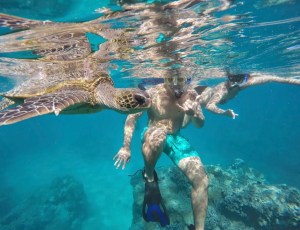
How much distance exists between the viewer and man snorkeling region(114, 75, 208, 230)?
6.41 metres

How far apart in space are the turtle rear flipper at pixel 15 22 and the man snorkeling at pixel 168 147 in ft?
12.4

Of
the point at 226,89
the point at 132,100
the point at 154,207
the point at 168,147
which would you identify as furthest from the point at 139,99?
the point at 226,89

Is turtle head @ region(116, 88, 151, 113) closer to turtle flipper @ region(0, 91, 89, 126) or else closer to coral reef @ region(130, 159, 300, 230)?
turtle flipper @ region(0, 91, 89, 126)

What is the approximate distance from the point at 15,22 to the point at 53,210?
57.0 feet

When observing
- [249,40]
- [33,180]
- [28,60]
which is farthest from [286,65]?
[33,180]

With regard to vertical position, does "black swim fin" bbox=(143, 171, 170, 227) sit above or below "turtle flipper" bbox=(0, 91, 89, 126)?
below

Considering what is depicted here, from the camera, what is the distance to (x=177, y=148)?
728 cm

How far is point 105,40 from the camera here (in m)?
8.55

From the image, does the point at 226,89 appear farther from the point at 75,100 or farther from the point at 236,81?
the point at 75,100

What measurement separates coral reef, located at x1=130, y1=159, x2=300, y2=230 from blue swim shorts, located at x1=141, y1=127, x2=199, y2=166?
3.93 m

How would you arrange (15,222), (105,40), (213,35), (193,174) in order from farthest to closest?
(15,222)
(213,35)
(105,40)
(193,174)

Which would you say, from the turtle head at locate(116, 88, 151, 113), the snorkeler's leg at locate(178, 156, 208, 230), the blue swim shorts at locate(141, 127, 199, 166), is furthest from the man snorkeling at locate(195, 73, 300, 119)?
the turtle head at locate(116, 88, 151, 113)

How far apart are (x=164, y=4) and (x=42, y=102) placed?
3717 millimetres

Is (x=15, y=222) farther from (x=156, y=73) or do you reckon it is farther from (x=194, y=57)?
(x=194, y=57)
